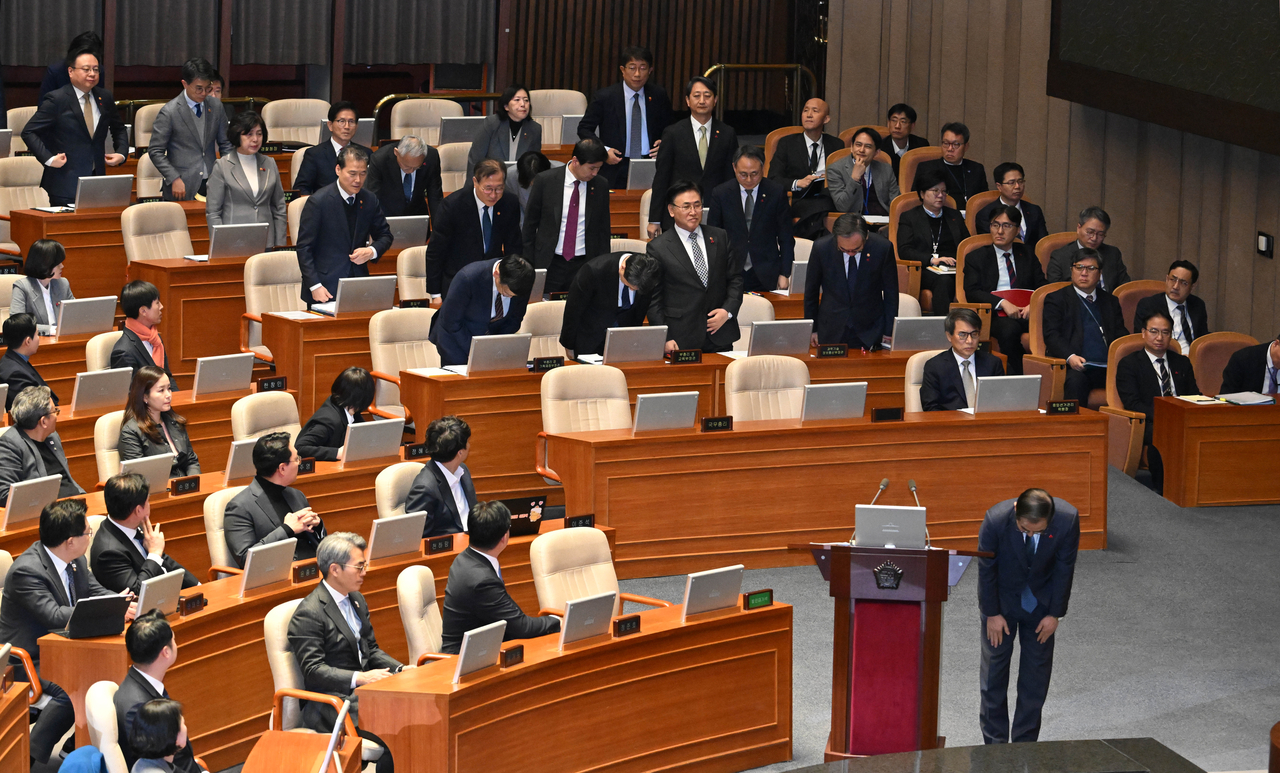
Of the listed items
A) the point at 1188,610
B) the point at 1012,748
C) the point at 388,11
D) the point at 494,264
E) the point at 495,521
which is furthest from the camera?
the point at 388,11

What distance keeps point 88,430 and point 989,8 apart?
768 cm

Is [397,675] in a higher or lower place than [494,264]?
lower

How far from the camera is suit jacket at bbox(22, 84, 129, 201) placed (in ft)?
30.3

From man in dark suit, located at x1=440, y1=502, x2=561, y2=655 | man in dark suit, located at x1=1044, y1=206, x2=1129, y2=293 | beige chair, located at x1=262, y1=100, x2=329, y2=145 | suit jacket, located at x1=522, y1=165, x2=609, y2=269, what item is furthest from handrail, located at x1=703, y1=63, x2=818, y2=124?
man in dark suit, located at x1=440, y1=502, x2=561, y2=655

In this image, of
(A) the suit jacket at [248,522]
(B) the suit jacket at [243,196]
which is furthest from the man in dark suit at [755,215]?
(A) the suit jacket at [248,522]

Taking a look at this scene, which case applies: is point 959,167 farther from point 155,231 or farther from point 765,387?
point 155,231

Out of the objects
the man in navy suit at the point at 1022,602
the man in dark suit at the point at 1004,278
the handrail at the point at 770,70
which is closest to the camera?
the man in navy suit at the point at 1022,602

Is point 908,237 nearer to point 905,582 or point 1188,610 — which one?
point 1188,610

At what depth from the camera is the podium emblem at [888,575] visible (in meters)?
5.29

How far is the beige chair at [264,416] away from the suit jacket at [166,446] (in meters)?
0.21

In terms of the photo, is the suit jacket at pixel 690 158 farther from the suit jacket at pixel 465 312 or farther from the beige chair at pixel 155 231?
Result: the beige chair at pixel 155 231

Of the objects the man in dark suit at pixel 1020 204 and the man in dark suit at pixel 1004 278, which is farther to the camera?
the man in dark suit at pixel 1020 204

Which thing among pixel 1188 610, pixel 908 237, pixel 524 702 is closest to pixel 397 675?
pixel 524 702

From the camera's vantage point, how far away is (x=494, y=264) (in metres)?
7.51
